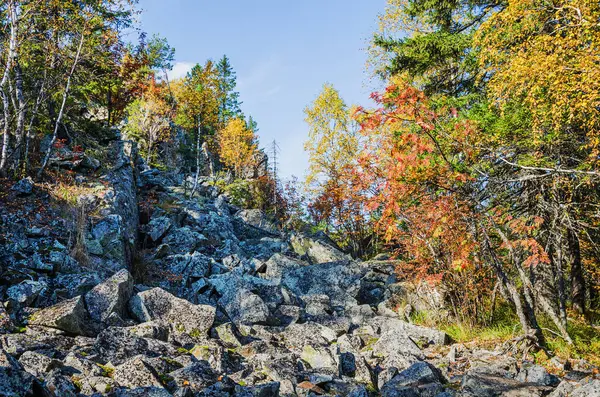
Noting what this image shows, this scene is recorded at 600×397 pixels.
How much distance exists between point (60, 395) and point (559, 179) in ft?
27.2

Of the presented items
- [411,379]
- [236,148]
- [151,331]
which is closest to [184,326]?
[151,331]

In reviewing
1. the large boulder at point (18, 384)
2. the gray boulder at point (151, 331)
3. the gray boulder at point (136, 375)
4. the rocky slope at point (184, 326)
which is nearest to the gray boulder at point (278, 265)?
the rocky slope at point (184, 326)

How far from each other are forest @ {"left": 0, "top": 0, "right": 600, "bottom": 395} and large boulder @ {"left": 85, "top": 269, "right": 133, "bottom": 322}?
2839mm

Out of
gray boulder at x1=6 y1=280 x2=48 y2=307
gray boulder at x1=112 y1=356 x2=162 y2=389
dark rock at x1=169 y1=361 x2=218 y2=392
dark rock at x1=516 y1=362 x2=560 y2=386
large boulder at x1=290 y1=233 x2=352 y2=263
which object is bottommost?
dark rock at x1=516 y1=362 x2=560 y2=386

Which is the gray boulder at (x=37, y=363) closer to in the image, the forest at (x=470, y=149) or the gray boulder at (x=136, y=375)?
the gray boulder at (x=136, y=375)

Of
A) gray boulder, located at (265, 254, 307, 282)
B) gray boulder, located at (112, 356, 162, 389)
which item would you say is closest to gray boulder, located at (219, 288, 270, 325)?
gray boulder, located at (265, 254, 307, 282)

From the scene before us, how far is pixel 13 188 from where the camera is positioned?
1070 cm

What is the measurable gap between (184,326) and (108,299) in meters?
1.44

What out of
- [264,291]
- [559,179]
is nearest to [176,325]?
[264,291]

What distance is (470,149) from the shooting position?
723cm

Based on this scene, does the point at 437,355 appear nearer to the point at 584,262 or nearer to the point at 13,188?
the point at 584,262

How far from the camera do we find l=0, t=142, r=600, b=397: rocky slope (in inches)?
184

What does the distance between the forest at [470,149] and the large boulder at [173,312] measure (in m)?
2.90

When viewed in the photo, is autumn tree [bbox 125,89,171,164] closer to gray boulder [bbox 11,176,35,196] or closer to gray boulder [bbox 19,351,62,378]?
gray boulder [bbox 11,176,35,196]
